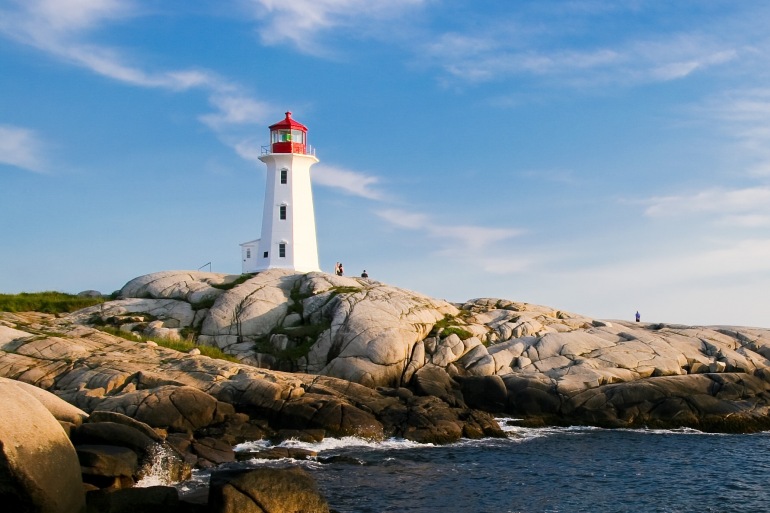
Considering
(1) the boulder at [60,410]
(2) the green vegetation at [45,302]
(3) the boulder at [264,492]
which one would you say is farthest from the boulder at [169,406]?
(2) the green vegetation at [45,302]

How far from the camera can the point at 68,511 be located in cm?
1662

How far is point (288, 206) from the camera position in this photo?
53969 millimetres

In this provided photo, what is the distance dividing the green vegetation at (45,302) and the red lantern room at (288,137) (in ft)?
55.0

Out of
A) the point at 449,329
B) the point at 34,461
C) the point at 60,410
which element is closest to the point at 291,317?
the point at 449,329

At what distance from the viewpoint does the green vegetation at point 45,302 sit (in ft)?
150

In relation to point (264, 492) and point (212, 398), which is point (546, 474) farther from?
point (212, 398)

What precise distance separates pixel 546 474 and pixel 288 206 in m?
33.3

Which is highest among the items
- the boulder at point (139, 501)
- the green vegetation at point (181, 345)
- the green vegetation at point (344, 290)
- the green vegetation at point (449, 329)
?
the green vegetation at point (344, 290)

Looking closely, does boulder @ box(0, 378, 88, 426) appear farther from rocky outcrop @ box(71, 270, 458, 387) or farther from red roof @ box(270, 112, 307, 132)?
red roof @ box(270, 112, 307, 132)

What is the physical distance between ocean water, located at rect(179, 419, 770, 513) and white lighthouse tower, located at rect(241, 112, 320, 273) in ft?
84.5

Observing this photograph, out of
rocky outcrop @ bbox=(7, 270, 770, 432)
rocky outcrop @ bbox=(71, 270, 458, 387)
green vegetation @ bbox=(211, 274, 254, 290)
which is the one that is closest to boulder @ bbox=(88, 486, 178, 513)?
rocky outcrop @ bbox=(7, 270, 770, 432)

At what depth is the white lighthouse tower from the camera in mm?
53531

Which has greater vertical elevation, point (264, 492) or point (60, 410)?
point (60, 410)

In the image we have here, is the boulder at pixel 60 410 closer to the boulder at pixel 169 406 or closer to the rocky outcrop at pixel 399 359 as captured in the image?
the boulder at pixel 169 406
